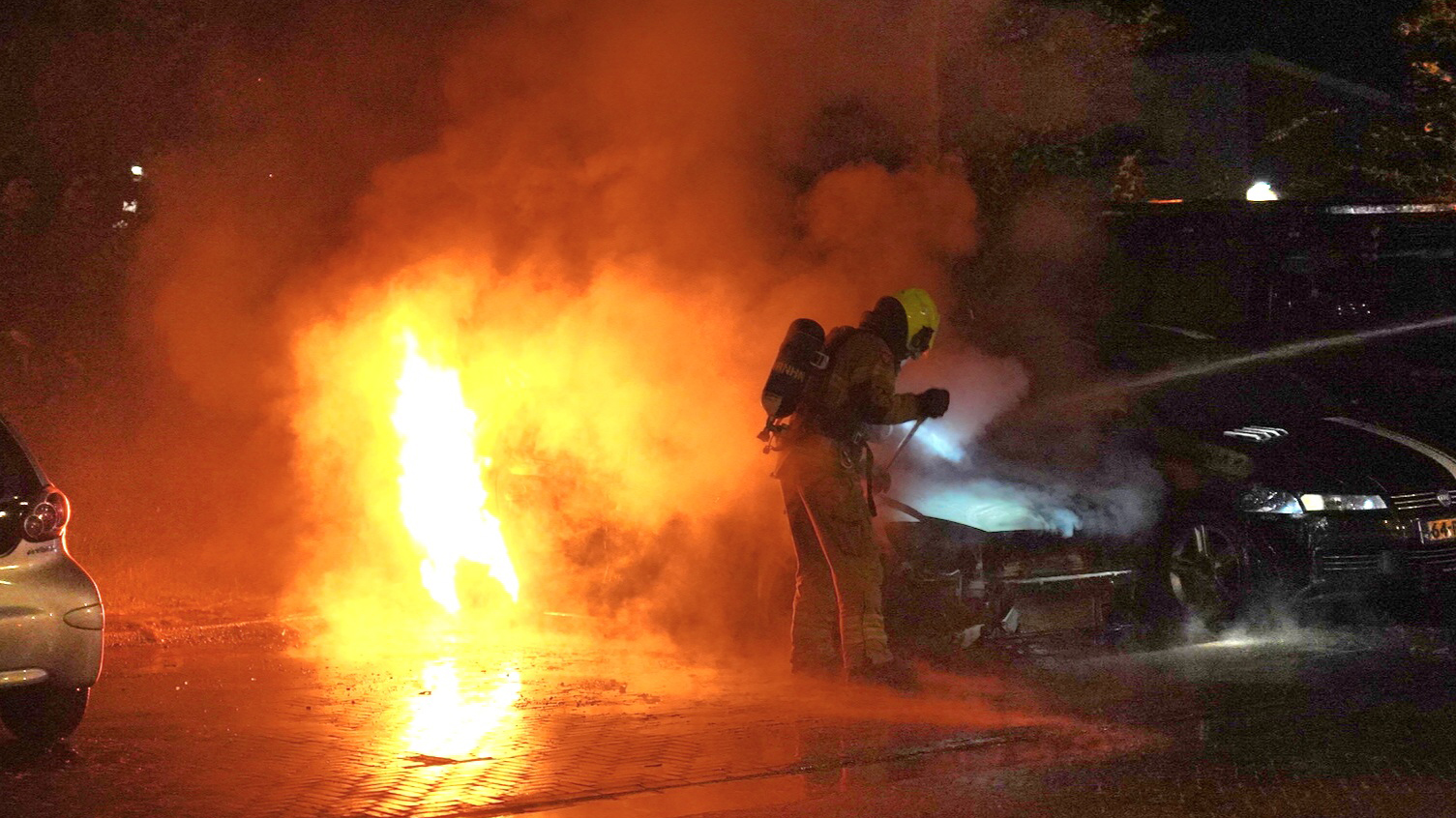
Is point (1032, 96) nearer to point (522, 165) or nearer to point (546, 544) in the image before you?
point (522, 165)

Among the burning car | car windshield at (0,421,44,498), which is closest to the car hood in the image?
the burning car

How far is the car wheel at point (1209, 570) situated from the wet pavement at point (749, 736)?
0.19m

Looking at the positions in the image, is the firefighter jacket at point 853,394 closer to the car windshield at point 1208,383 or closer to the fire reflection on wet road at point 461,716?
the fire reflection on wet road at point 461,716

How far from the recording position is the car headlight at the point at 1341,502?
7.88m

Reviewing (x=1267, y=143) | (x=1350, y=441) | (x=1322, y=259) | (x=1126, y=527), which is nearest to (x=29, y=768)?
(x=1126, y=527)

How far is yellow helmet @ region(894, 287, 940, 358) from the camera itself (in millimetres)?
7250

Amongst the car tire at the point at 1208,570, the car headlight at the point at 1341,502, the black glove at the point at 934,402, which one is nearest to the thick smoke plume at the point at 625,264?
the car tire at the point at 1208,570

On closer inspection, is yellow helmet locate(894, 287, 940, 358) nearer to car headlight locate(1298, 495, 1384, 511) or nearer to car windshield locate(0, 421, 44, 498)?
car headlight locate(1298, 495, 1384, 511)

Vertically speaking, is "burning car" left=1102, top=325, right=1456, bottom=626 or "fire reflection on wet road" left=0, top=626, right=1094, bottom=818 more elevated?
"burning car" left=1102, top=325, right=1456, bottom=626

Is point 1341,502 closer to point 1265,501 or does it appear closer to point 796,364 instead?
point 1265,501

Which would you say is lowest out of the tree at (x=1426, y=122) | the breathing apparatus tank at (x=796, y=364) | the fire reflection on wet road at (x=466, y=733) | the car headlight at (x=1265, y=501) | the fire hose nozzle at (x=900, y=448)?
the fire reflection on wet road at (x=466, y=733)

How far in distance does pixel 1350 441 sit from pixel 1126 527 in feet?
5.17

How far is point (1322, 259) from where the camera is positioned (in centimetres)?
1238

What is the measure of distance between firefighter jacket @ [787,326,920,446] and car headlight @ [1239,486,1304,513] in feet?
6.75
